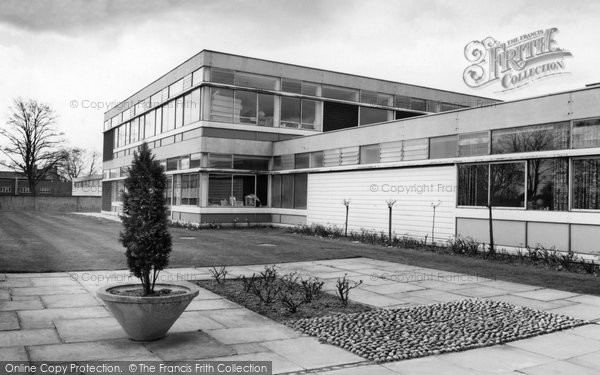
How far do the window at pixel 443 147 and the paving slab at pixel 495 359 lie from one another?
11740 millimetres

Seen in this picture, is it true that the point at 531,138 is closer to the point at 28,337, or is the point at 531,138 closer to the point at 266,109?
the point at 28,337

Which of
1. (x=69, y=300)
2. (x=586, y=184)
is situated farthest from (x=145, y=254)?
(x=586, y=184)

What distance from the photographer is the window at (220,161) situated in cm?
2575

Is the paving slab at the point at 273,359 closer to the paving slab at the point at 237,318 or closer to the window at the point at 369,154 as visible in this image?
the paving slab at the point at 237,318

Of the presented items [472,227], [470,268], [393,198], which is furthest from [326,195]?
[470,268]

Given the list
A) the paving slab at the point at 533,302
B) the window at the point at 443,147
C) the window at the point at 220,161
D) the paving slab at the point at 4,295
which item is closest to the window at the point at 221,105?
the window at the point at 220,161

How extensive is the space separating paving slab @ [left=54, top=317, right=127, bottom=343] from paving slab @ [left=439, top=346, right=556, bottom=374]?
3745mm

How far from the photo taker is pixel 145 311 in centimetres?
574

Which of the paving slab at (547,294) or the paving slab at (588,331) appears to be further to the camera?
the paving slab at (547,294)

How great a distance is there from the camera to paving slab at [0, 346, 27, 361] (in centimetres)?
516

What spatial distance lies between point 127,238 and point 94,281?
429 centimetres

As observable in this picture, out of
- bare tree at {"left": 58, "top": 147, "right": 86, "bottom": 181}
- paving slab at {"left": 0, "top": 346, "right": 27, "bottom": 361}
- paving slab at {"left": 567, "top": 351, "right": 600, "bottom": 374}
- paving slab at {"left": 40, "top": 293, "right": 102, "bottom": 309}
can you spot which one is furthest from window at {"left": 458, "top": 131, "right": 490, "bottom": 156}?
bare tree at {"left": 58, "top": 147, "right": 86, "bottom": 181}

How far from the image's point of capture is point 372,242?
18.7 metres

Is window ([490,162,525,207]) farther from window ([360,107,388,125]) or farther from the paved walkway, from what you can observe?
window ([360,107,388,125])
